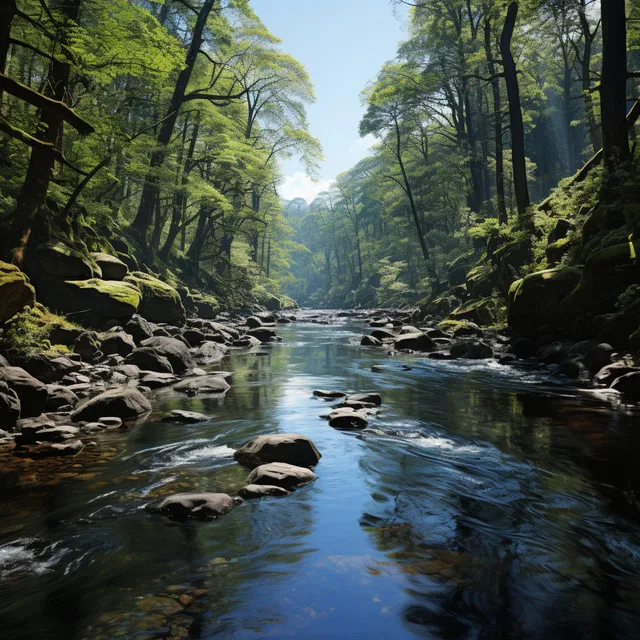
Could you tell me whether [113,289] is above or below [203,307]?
below

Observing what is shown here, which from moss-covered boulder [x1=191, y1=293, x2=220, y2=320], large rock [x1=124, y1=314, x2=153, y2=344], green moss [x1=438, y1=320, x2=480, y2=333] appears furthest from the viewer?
moss-covered boulder [x1=191, y1=293, x2=220, y2=320]

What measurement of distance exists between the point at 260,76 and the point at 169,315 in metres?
19.8

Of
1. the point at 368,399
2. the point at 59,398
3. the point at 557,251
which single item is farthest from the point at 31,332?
the point at 557,251

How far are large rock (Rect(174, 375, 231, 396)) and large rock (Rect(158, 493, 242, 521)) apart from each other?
511 cm

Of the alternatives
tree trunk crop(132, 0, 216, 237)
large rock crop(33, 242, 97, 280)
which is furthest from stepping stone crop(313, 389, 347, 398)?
tree trunk crop(132, 0, 216, 237)

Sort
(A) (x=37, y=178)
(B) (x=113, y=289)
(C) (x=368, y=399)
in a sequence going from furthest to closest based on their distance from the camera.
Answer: (B) (x=113, y=289), (A) (x=37, y=178), (C) (x=368, y=399)

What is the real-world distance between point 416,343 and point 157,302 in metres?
8.63

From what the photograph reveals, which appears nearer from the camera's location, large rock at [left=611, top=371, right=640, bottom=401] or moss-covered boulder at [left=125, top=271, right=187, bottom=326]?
large rock at [left=611, top=371, right=640, bottom=401]

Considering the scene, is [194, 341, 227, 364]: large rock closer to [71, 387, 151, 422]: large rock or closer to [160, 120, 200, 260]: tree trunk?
[71, 387, 151, 422]: large rock

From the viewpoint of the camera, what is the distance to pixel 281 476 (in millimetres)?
4418

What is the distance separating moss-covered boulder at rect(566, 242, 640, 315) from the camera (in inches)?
362

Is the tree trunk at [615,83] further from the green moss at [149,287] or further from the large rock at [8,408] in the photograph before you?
the green moss at [149,287]

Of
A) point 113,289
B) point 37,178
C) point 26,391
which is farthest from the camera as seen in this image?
point 113,289

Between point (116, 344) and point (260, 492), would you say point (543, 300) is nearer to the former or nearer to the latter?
point (260, 492)
